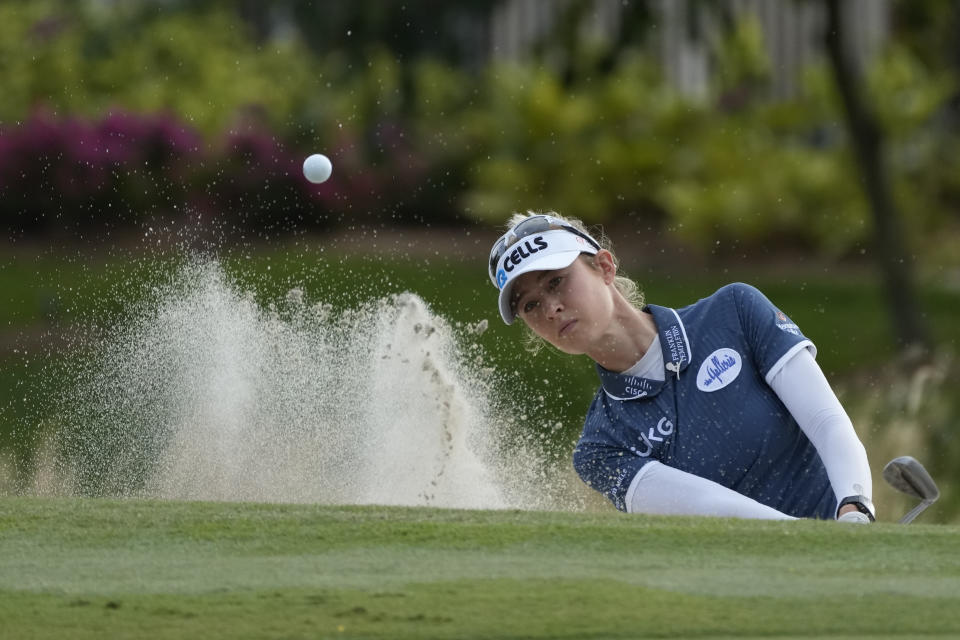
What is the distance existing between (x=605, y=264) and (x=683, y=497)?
746mm

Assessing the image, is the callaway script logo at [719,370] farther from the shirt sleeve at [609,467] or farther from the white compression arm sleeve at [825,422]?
the shirt sleeve at [609,467]

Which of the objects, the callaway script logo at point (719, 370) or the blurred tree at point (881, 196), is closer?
the callaway script logo at point (719, 370)

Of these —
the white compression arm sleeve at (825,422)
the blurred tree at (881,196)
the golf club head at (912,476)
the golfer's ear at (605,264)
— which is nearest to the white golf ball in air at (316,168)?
the golfer's ear at (605,264)

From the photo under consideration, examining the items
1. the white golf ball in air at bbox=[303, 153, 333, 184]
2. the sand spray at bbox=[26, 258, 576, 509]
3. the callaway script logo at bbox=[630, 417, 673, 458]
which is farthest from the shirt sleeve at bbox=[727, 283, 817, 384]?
the white golf ball in air at bbox=[303, 153, 333, 184]

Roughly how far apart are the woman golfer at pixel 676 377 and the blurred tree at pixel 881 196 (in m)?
5.72

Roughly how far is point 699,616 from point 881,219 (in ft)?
25.2

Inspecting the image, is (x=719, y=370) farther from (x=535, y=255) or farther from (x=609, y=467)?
(x=535, y=255)

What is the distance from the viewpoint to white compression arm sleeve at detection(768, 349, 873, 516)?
386 cm

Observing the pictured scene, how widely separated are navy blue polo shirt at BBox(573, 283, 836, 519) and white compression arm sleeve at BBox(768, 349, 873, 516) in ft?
0.26

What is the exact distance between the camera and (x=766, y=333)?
4.13 metres

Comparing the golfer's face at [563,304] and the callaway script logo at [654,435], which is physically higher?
the golfer's face at [563,304]

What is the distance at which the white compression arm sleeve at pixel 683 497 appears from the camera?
151 inches

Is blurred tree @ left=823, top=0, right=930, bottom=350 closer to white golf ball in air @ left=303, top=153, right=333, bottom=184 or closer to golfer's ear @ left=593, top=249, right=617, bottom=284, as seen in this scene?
white golf ball in air @ left=303, top=153, right=333, bottom=184

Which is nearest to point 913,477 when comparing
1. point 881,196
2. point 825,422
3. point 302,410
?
point 825,422
